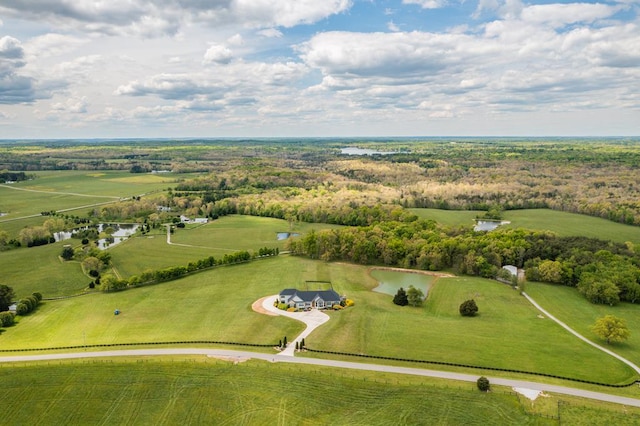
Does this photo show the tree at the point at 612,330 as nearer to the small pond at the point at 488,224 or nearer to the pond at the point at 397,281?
the pond at the point at 397,281

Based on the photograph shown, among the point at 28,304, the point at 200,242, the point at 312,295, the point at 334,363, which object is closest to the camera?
the point at 334,363

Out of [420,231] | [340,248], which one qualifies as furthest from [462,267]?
[340,248]

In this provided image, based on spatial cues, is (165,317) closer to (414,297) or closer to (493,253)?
(414,297)

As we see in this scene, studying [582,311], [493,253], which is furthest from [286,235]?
[582,311]

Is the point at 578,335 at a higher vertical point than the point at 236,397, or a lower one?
lower

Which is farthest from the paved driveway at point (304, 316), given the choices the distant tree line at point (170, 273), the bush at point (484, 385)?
the distant tree line at point (170, 273)
